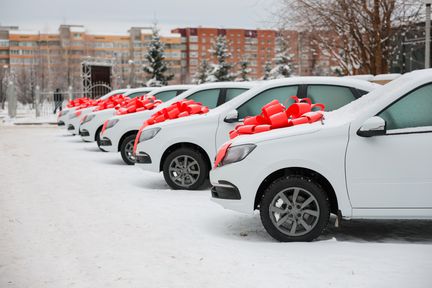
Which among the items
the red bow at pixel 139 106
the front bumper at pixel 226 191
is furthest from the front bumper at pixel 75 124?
the front bumper at pixel 226 191

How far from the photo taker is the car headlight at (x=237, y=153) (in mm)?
5973

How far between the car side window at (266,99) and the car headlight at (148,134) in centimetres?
142

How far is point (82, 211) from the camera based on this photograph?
24.9 ft

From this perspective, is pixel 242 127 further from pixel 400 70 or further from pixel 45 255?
pixel 400 70

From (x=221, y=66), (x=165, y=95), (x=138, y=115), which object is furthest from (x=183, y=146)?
(x=221, y=66)

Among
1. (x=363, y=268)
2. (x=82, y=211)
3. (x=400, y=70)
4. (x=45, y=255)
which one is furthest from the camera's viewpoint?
(x=400, y=70)

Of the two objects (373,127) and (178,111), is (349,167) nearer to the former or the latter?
(373,127)

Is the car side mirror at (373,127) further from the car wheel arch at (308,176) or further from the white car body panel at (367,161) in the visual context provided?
the car wheel arch at (308,176)

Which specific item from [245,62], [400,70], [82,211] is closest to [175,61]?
[245,62]

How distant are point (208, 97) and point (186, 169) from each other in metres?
2.08

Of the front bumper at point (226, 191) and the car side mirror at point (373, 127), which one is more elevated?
the car side mirror at point (373, 127)

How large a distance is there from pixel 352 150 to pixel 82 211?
12.3 feet

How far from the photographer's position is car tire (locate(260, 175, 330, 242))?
5.74 meters

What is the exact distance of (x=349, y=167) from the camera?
5656mm
